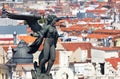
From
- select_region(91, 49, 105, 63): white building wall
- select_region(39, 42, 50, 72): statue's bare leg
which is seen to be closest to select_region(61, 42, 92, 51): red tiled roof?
select_region(91, 49, 105, 63): white building wall

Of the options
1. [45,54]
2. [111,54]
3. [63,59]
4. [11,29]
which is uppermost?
[45,54]

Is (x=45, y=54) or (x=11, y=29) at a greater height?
(x=45, y=54)

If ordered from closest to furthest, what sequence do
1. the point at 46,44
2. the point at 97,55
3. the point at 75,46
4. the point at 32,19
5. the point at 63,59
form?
the point at 46,44 < the point at 32,19 < the point at 63,59 < the point at 97,55 < the point at 75,46

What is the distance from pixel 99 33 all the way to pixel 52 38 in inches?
3062

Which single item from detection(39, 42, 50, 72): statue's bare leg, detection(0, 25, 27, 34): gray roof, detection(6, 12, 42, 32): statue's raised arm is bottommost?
detection(0, 25, 27, 34): gray roof

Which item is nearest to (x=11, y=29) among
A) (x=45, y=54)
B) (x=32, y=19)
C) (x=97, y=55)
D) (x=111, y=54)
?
(x=97, y=55)

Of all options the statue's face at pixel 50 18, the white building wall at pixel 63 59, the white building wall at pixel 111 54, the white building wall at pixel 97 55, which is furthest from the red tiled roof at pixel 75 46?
the statue's face at pixel 50 18

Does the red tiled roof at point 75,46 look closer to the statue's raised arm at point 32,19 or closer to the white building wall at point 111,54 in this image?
the white building wall at point 111,54

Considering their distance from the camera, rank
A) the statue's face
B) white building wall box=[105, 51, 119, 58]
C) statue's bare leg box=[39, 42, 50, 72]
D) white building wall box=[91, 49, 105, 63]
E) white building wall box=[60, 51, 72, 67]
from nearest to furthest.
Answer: statue's bare leg box=[39, 42, 50, 72] < the statue's face < white building wall box=[60, 51, 72, 67] < white building wall box=[91, 49, 105, 63] < white building wall box=[105, 51, 119, 58]

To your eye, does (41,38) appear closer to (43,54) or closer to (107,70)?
(43,54)

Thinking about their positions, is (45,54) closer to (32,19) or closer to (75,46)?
(32,19)

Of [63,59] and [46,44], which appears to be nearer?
[46,44]

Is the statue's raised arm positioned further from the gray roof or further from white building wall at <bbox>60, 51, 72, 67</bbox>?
→ the gray roof

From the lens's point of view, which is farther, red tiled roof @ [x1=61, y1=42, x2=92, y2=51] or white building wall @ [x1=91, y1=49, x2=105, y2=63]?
red tiled roof @ [x1=61, y1=42, x2=92, y2=51]
